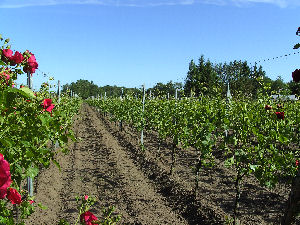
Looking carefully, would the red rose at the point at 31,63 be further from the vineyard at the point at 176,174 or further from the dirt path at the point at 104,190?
the dirt path at the point at 104,190

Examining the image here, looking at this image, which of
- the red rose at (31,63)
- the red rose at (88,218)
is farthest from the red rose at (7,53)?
the red rose at (88,218)

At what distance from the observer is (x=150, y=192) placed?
587 cm

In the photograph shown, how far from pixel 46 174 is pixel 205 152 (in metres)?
4.13

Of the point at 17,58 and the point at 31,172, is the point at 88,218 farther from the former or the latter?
the point at 17,58

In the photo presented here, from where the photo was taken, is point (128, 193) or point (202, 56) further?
point (202, 56)

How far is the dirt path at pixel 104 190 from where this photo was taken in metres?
4.70

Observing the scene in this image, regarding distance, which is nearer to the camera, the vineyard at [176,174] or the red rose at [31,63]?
the red rose at [31,63]

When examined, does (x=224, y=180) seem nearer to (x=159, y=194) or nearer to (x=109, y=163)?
(x=159, y=194)

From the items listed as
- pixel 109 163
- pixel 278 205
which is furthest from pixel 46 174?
pixel 278 205

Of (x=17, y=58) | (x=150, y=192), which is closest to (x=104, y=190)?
(x=150, y=192)

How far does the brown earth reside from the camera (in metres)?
4.73

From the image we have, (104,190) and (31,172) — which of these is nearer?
(31,172)

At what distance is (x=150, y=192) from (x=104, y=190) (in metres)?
1.02

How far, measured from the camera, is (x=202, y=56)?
57.0 m
